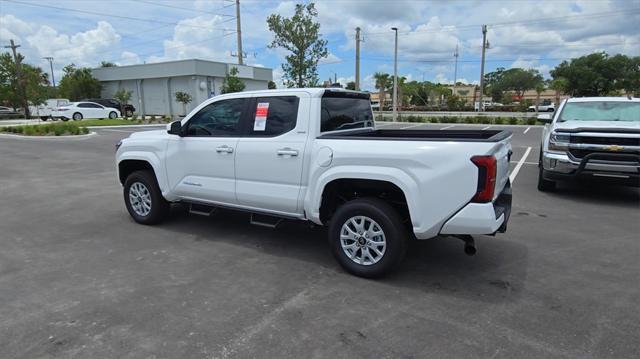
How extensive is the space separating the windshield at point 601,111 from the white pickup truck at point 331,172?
16.3ft

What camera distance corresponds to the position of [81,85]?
5062 centimetres

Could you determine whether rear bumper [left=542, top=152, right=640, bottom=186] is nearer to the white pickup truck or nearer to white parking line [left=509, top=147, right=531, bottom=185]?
white parking line [left=509, top=147, right=531, bottom=185]

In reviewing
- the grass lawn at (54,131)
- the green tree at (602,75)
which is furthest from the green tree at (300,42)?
the green tree at (602,75)

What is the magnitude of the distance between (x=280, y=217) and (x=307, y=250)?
54 cm

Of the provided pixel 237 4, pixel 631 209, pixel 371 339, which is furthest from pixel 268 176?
pixel 237 4

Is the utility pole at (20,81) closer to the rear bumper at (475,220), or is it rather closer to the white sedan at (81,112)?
the white sedan at (81,112)

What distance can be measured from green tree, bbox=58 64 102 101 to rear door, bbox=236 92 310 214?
53.1m

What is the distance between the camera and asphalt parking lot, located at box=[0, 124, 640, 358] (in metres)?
3.19

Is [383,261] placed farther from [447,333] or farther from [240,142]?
[240,142]

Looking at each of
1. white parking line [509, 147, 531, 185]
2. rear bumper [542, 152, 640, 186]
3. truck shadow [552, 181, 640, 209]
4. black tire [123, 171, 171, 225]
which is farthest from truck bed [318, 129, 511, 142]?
white parking line [509, 147, 531, 185]

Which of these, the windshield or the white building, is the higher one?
the white building

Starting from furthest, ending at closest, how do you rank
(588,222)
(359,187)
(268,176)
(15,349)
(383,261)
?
(588,222) < (268,176) < (359,187) < (383,261) < (15,349)

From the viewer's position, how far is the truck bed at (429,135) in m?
4.08

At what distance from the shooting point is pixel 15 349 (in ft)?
10.3
